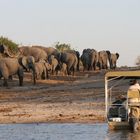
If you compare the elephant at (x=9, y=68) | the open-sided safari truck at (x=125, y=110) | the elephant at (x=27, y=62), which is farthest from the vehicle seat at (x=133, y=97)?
the elephant at (x=27, y=62)

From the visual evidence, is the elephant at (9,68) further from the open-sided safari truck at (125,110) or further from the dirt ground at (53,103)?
the open-sided safari truck at (125,110)

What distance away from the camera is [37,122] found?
2625 centimetres

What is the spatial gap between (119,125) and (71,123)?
2687 millimetres

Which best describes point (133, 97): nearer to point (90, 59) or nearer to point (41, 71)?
point (41, 71)

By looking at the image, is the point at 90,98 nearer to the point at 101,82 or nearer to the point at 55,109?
the point at 55,109

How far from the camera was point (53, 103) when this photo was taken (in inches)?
1259

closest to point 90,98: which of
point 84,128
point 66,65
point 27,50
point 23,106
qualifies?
point 23,106

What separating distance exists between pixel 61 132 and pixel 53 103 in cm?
884

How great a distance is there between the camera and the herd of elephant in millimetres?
47438

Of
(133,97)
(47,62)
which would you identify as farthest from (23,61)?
(133,97)

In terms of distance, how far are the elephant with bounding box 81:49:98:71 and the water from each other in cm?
4047

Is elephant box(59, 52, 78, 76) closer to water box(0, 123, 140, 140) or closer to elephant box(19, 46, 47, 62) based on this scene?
elephant box(19, 46, 47, 62)

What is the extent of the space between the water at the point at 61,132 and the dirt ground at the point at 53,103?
137cm

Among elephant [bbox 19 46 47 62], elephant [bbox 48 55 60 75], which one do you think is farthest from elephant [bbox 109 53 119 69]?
elephant [bbox 48 55 60 75]
